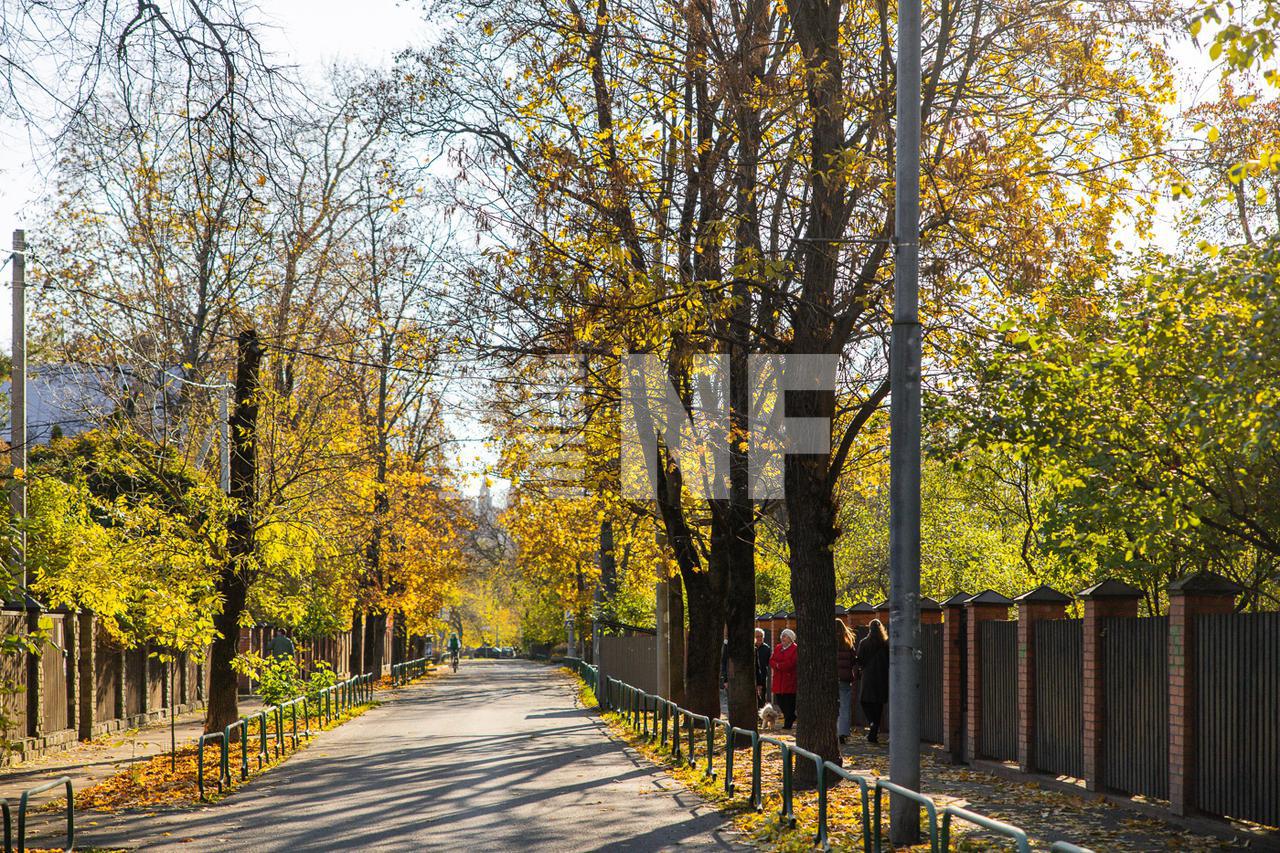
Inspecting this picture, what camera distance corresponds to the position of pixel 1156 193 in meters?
13.6

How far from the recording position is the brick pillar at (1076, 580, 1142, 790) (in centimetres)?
1374

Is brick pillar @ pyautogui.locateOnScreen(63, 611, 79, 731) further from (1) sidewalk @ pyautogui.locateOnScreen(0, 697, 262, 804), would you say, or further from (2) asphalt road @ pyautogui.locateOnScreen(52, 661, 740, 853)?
(2) asphalt road @ pyautogui.locateOnScreen(52, 661, 740, 853)

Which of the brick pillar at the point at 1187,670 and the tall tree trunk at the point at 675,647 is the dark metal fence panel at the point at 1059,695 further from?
the tall tree trunk at the point at 675,647

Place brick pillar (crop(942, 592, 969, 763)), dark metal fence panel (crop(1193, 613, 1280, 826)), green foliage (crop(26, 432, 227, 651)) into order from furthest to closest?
brick pillar (crop(942, 592, 969, 763))
green foliage (crop(26, 432, 227, 651))
dark metal fence panel (crop(1193, 613, 1280, 826))

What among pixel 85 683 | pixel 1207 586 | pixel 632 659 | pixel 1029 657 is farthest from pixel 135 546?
pixel 632 659

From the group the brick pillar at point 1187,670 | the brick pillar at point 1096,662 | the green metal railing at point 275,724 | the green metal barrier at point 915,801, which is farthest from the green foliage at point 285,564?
the brick pillar at point 1187,670

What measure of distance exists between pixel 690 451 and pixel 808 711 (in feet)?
19.6

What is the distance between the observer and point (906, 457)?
33.9 ft

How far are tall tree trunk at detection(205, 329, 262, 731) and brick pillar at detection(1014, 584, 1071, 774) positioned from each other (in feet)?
35.6

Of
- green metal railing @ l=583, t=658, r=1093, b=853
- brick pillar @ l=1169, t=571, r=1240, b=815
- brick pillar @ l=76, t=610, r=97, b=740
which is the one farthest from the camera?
brick pillar @ l=76, t=610, r=97, b=740

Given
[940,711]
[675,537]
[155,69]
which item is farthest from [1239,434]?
[675,537]

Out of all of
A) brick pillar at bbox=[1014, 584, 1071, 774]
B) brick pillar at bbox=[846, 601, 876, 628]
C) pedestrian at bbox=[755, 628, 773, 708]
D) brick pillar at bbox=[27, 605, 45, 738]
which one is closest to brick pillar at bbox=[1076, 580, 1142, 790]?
brick pillar at bbox=[1014, 584, 1071, 774]

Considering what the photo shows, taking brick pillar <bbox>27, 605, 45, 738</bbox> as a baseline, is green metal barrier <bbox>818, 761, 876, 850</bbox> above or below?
above

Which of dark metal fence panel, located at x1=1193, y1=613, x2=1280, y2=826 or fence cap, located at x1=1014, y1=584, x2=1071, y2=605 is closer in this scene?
dark metal fence panel, located at x1=1193, y1=613, x2=1280, y2=826
